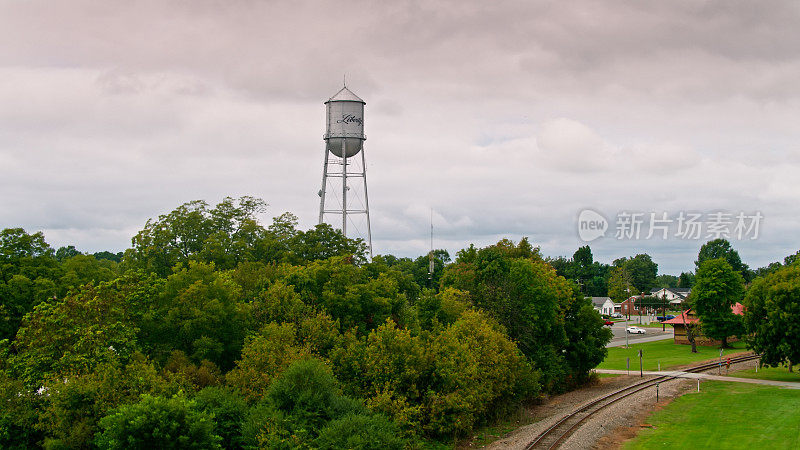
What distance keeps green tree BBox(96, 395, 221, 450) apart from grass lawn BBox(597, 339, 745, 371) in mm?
46094

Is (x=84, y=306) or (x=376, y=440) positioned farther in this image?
(x=84, y=306)

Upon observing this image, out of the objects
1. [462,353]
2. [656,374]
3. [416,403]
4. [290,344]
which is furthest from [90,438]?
[656,374]

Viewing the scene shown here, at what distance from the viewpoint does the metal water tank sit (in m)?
62.6

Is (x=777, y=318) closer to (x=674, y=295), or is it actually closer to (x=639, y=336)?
(x=639, y=336)

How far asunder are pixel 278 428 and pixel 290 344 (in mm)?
7275

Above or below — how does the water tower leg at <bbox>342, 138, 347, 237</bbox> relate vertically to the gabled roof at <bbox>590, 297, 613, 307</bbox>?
above

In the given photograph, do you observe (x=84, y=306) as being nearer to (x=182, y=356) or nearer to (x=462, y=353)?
(x=182, y=356)

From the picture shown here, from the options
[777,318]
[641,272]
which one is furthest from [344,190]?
[641,272]

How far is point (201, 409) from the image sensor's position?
27.3 meters

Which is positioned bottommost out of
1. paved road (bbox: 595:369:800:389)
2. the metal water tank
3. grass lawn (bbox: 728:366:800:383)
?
paved road (bbox: 595:369:800:389)

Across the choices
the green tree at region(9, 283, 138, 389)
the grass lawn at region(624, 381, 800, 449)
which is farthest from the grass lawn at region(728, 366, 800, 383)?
the green tree at region(9, 283, 138, 389)

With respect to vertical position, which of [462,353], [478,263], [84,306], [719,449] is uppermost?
[478,263]

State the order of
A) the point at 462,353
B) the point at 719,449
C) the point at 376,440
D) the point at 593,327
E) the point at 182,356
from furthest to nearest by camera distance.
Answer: the point at 593,327 → the point at 462,353 → the point at 182,356 → the point at 719,449 → the point at 376,440

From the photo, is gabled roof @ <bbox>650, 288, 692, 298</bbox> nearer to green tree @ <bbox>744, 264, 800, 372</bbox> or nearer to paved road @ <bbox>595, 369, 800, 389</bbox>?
paved road @ <bbox>595, 369, 800, 389</bbox>
